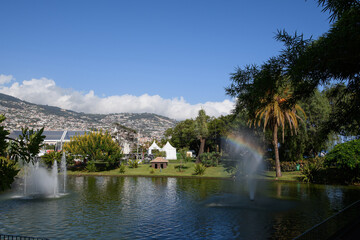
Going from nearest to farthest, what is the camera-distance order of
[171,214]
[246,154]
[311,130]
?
[171,214] → [311,130] → [246,154]

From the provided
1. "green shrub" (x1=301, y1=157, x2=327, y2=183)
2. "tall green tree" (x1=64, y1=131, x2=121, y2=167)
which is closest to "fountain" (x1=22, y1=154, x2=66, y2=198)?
"tall green tree" (x1=64, y1=131, x2=121, y2=167)

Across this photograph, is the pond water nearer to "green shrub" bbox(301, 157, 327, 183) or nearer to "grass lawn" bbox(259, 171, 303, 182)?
"green shrub" bbox(301, 157, 327, 183)

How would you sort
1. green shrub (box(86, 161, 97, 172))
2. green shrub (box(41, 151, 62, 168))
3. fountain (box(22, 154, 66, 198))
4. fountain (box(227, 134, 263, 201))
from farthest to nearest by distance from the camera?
green shrub (box(41, 151, 62, 168)) → green shrub (box(86, 161, 97, 172)) → fountain (box(227, 134, 263, 201)) → fountain (box(22, 154, 66, 198))

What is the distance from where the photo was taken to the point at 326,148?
1855 inches

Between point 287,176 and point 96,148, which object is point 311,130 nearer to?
point 287,176

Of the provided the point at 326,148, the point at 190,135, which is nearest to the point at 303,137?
the point at 326,148

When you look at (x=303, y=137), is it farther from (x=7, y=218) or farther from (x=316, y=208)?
(x=7, y=218)

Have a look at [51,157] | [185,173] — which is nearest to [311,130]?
[185,173]

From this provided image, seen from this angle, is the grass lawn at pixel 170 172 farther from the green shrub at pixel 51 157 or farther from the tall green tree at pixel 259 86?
the tall green tree at pixel 259 86

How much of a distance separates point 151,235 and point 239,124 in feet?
147

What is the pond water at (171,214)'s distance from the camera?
50.7 feet

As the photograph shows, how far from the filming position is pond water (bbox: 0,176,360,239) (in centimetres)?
1546

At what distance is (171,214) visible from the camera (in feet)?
65.0

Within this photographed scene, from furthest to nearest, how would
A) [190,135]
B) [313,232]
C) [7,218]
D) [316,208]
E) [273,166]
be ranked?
[190,135] → [273,166] → [316,208] → [7,218] → [313,232]
